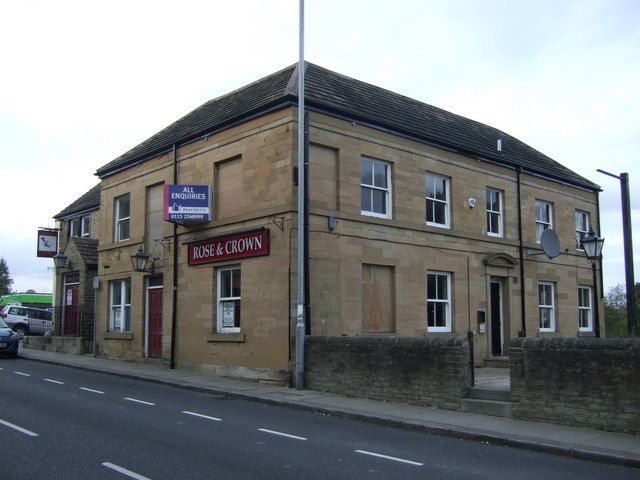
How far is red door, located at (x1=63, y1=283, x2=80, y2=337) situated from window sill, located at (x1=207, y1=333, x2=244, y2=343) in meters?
10.8

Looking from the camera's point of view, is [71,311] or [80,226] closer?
[71,311]

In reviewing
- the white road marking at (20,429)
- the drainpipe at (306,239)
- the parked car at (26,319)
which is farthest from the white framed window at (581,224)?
the parked car at (26,319)

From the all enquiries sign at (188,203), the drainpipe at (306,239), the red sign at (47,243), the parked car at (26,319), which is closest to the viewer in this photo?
the drainpipe at (306,239)

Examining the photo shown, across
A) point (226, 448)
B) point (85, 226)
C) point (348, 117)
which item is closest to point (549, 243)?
point (348, 117)

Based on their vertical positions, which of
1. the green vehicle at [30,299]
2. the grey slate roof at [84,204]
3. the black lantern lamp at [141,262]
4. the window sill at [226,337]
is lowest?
the window sill at [226,337]

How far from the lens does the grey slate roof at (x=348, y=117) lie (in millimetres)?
17203

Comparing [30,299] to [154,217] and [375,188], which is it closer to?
[154,217]

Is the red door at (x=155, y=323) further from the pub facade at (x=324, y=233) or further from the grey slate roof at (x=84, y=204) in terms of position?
the grey slate roof at (x=84, y=204)

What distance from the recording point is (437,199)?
64.7 ft

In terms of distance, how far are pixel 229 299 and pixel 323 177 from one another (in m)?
4.25

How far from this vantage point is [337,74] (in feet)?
66.9

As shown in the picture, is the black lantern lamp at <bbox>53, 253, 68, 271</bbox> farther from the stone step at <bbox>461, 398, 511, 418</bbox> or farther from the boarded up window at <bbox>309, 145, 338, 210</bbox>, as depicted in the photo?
the stone step at <bbox>461, 398, 511, 418</bbox>

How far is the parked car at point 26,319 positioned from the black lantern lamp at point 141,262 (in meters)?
19.4

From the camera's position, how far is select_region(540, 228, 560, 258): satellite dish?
20578 mm
